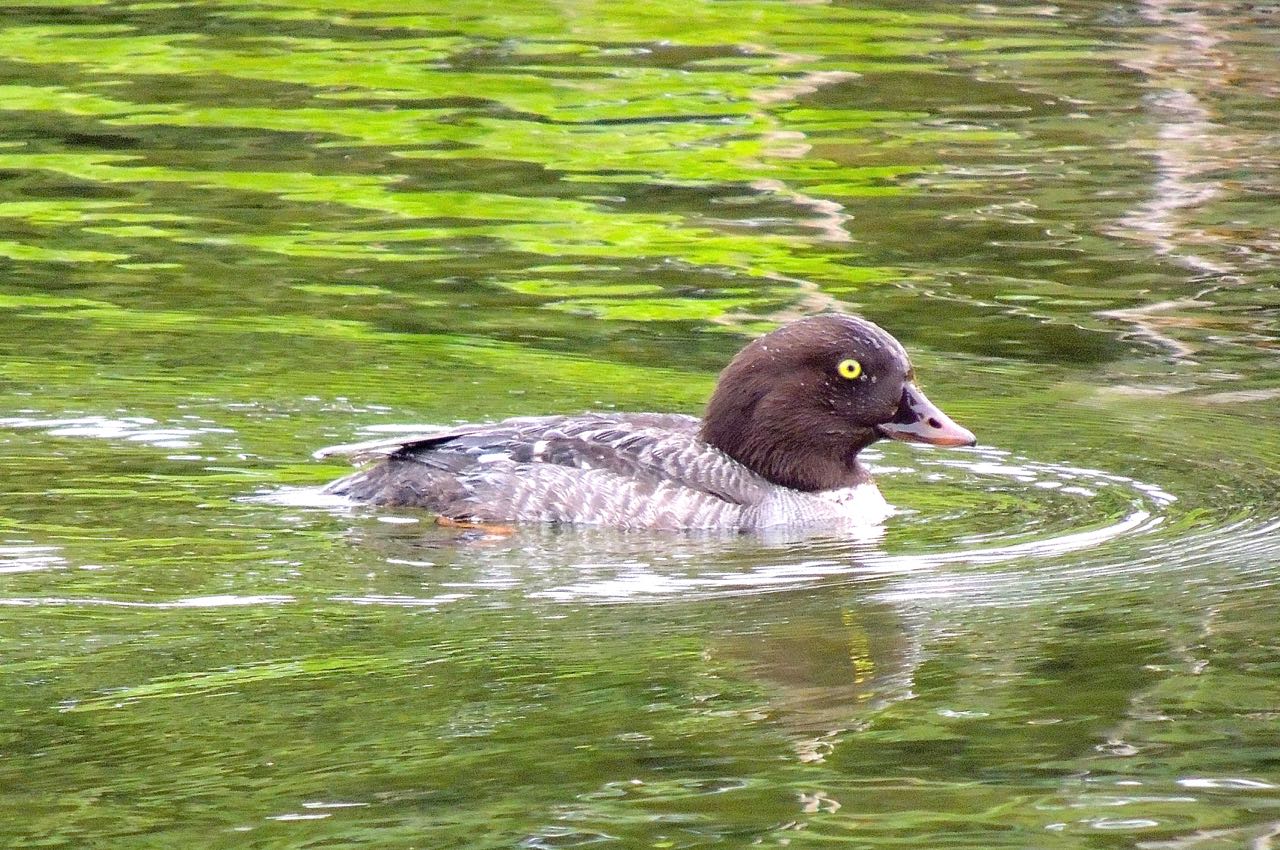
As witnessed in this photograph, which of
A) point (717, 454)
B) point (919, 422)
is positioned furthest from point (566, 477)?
point (919, 422)

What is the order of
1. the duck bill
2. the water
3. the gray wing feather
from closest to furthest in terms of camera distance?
the water < the gray wing feather < the duck bill

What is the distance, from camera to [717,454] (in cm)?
1019

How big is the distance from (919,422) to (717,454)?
877 millimetres

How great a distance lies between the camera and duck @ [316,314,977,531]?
9.84 meters

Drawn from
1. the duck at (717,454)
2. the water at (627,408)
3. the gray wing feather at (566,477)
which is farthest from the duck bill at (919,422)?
the gray wing feather at (566,477)

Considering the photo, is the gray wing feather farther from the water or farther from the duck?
the water

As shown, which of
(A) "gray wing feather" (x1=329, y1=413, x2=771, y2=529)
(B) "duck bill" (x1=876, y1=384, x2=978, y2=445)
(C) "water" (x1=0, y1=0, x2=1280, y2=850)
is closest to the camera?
(C) "water" (x1=0, y1=0, x2=1280, y2=850)

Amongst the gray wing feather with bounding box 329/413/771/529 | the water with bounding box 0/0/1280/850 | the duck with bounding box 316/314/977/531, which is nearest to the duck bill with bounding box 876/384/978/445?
the duck with bounding box 316/314/977/531

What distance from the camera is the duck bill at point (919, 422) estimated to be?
10133mm

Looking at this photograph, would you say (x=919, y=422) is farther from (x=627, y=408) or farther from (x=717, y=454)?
(x=627, y=408)

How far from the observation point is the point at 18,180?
17453 mm

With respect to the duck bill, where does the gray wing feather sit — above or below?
below

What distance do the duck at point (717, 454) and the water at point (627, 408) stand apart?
246mm

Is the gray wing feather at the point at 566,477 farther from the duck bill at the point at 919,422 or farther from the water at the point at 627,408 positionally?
the duck bill at the point at 919,422
